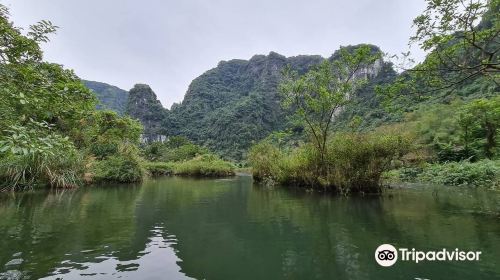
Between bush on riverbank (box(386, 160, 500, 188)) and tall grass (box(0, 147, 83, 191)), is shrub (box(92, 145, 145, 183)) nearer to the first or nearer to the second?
tall grass (box(0, 147, 83, 191))

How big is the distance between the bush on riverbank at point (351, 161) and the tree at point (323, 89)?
2.27 ft

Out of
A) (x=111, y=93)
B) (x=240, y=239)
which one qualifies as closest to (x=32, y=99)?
(x=240, y=239)

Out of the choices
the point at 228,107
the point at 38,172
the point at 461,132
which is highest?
the point at 228,107

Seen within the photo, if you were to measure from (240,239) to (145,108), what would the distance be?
360 ft

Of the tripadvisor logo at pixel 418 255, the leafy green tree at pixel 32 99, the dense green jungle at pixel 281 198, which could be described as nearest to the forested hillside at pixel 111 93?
the dense green jungle at pixel 281 198

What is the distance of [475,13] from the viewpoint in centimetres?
830

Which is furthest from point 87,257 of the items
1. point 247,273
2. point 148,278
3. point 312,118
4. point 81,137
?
point 81,137

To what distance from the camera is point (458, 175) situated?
20.5m

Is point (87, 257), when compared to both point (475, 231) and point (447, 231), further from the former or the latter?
point (475, 231)

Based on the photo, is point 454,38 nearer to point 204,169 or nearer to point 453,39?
point 453,39

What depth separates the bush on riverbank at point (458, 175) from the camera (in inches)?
735

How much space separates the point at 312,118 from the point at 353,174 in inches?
198

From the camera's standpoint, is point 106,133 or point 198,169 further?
point 198,169

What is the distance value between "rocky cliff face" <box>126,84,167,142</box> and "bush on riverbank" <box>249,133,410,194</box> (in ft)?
311
